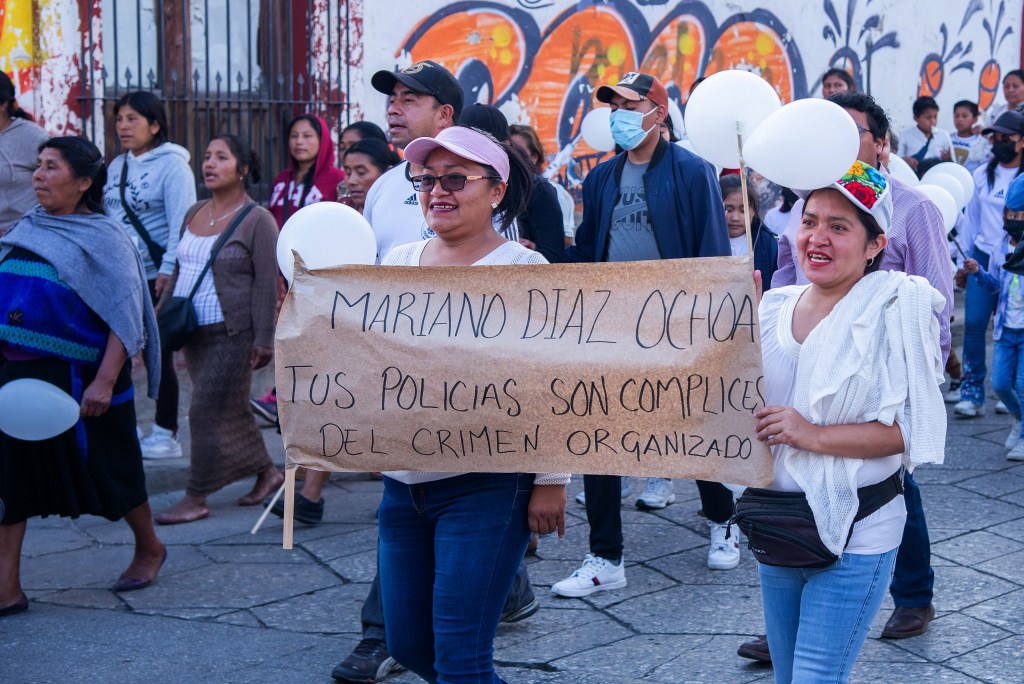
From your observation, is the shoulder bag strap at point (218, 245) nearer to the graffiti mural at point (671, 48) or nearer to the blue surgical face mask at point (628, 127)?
the blue surgical face mask at point (628, 127)

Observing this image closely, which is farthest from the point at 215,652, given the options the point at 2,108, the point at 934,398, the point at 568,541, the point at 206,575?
the point at 2,108

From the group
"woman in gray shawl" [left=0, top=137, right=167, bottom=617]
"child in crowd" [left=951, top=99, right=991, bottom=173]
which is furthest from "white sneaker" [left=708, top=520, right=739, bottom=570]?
"child in crowd" [left=951, top=99, right=991, bottom=173]

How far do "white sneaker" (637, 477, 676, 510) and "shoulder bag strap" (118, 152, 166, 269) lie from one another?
2.91 meters

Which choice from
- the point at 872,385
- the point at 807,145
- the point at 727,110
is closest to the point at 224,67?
the point at 727,110

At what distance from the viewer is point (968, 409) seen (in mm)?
7793

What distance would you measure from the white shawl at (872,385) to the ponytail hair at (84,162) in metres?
3.08

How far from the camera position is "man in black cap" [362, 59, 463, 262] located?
4246 mm

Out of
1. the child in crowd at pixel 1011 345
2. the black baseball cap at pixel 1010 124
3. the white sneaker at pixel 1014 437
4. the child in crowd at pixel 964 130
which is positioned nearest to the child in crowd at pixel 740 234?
the child in crowd at pixel 1011 345

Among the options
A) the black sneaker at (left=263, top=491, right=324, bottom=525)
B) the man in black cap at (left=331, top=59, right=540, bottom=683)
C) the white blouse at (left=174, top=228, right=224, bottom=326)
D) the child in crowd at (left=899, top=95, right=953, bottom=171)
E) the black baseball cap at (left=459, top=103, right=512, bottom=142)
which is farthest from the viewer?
the child in crowd at (left=899, top=95, right=953, bottom=171)

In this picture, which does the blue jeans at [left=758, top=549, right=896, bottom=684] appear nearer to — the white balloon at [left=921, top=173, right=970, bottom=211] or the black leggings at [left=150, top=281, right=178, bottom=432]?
the white balloon at [left=921, top=173, right=970, bottom=211]

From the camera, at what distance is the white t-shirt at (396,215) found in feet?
14.2

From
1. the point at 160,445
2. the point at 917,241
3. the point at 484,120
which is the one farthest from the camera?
the point at 160,445

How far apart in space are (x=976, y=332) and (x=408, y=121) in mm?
4746

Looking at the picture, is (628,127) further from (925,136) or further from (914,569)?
(925,136)
